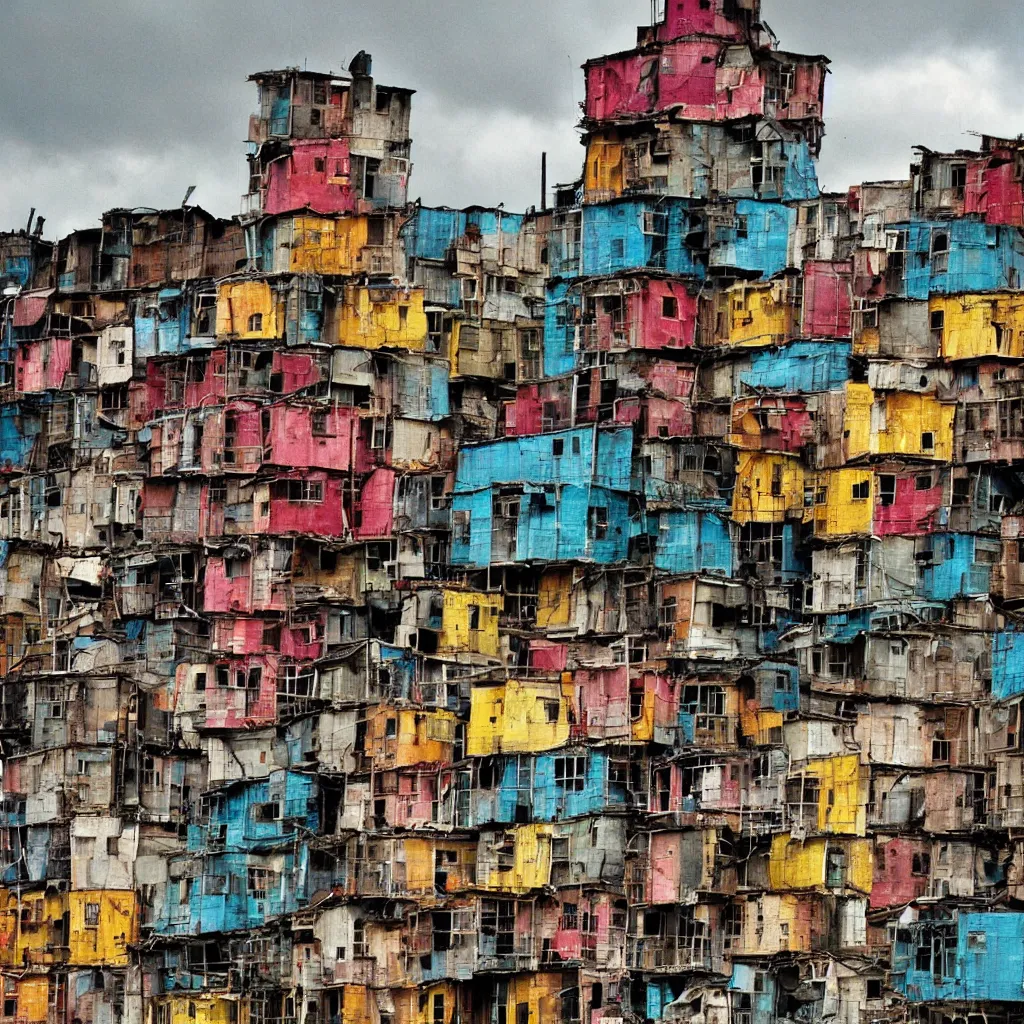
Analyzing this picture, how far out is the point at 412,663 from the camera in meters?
120

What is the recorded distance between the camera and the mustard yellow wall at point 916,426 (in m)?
118

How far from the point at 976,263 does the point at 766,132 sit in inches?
401

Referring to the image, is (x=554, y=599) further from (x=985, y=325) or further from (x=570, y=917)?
(x=985, y=325)

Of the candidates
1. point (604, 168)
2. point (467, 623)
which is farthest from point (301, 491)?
point (604, 168)

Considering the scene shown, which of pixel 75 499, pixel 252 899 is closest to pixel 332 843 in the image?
pixel 252 899

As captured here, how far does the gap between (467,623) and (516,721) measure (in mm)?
5208

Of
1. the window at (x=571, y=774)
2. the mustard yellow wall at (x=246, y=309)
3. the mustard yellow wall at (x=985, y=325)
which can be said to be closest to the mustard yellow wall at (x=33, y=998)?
the window at (x=571, y=774)

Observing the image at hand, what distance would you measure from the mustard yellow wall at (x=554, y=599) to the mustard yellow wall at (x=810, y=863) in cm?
1174

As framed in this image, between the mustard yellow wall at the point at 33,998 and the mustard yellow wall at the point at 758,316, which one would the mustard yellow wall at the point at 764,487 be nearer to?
the mustard yellow wall at the point at 758,316

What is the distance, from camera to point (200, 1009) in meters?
118

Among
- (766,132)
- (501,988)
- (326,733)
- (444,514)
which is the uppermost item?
(766,132)

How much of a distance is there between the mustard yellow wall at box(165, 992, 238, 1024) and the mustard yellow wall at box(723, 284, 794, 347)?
85.9ft

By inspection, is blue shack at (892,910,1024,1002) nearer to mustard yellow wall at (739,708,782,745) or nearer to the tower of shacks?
the tower of shacks

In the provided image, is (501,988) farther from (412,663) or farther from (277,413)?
(277,413)
